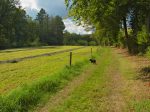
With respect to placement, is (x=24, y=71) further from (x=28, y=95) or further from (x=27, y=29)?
(x=27, y=29)

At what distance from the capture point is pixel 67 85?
50.3 feet

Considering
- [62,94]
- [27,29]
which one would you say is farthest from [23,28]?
[62,94]

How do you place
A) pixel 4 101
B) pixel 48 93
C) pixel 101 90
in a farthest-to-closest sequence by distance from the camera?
pixel 101 90 < pixel 48 93 < pixel 4 101

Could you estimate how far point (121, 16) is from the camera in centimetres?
4125

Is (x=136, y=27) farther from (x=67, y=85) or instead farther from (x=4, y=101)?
(x=4, y=101)

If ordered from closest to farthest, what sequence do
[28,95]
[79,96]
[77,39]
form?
[28,95] → [79,96] → [77,39]

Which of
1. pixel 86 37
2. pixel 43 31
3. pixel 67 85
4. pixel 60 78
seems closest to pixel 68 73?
pixel 60 78

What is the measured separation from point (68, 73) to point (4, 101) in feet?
28.3

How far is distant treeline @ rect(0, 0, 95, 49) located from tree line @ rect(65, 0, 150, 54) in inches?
2023

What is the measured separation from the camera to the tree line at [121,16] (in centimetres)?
2138

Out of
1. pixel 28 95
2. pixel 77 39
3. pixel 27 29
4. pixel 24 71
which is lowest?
pixel 77 39

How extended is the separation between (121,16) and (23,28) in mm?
83965

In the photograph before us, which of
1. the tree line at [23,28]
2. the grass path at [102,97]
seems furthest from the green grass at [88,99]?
the tree line at [23,28]

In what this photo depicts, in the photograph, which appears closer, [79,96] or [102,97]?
[102,97]
